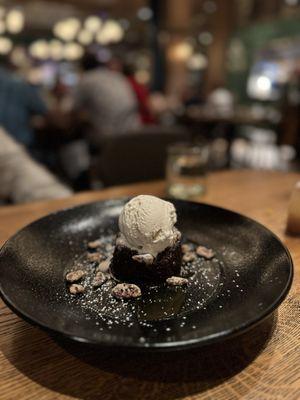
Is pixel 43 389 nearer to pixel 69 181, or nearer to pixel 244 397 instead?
pixel 244 397

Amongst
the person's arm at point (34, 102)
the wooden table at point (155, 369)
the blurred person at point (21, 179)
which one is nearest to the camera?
the wooden table at point (155, 369)

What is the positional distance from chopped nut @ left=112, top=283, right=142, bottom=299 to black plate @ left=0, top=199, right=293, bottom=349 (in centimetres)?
2

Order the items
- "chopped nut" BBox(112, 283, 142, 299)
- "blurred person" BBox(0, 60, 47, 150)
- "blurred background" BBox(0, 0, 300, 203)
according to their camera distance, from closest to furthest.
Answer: "chopped nut" BBox(112, 283, 142, 299) → "blurred background" BBox(0, 0, 300, 203) → "blurred person" BBox(0, 60, 47, 150)

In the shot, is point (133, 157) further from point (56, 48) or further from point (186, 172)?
point (56, 48)

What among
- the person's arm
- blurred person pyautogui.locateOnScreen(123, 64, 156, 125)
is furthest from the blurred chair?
blurred person pyautogui.locateOnScreen(123, 64, 156, 125)

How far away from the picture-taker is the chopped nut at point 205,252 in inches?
34.3

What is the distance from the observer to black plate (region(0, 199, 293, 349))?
55 cm

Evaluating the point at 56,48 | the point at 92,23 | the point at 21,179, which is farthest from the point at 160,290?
the point at 56,48

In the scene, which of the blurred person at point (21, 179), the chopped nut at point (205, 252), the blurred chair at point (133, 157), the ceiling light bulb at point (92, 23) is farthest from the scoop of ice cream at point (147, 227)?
the ceiling light bulb at point (92, 23)

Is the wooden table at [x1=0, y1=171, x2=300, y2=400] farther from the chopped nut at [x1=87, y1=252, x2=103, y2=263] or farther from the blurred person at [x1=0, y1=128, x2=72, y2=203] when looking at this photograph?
the blurred person at [x1=0, y1=128, x2=72, y2=203]

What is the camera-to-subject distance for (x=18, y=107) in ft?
10.4

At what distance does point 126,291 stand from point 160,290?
0.07 metres

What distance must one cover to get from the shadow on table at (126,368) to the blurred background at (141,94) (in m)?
0.91

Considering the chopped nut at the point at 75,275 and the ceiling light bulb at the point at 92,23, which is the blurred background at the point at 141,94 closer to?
the ceiling light bulb at the point at 92,23
